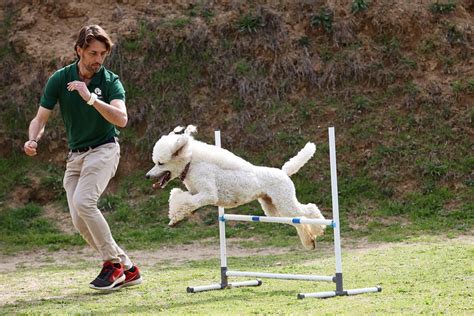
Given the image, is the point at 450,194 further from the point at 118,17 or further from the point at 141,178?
the point at 118,17

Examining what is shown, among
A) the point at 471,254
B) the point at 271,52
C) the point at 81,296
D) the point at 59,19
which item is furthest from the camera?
the point at 59,19

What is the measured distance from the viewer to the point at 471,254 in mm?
7738

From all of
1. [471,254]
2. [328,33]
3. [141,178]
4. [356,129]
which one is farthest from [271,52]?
[471,254]

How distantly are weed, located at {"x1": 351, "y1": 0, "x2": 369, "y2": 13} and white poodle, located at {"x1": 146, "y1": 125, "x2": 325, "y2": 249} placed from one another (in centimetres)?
808

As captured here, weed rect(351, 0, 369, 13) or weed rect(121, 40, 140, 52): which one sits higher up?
weed rect(351, 0, 369, 13)

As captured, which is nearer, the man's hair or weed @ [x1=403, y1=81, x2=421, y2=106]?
the man's hair

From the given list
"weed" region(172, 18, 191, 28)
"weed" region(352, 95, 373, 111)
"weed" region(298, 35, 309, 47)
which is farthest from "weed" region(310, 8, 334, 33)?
"weed" region(172, 18, 191, 28)

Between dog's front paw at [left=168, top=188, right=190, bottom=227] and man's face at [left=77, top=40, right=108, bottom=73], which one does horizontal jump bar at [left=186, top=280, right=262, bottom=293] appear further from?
man's face at [left=77, top=40, right=108, bottom=73]

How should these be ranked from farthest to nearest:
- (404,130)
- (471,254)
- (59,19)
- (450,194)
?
(59,19) → (404,130) → (450,194) → (471,254)

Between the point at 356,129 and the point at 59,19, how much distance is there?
5.61 meters

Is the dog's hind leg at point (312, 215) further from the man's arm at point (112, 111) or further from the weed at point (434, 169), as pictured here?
the weed at point (434, 169)

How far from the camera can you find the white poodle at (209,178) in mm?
5969

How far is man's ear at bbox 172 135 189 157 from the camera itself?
235 inches

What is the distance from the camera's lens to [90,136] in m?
6.43
